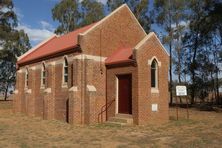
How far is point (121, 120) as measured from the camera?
775 inches

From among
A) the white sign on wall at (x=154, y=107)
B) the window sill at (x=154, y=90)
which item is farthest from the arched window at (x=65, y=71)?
the white sign on wall at (x=154, y=107)

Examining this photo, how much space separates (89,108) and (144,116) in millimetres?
3594

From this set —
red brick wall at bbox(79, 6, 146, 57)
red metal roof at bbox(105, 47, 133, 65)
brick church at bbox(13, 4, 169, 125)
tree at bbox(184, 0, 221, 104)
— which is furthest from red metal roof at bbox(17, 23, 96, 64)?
tree at bbox(184, 0, 221, 104)

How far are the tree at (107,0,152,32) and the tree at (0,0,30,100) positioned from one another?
48.0ft

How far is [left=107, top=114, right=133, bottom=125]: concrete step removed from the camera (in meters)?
19.3

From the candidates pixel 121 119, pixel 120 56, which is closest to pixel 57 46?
pixel 120 56

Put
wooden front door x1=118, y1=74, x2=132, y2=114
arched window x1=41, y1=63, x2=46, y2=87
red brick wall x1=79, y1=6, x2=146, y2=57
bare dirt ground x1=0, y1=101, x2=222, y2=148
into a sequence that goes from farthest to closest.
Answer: arched window x1=41, y1=63, x2=46, y2=87 < red brick wall x1=79, y1=6, x2=146, y2=57 < wooden front door x1=118, y1=74, x2=132, y2=114 < bare dirt ground x1=0, y1=101, x2=222, y2=148

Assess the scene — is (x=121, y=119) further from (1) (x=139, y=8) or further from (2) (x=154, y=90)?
(1) (x=139, y=8)

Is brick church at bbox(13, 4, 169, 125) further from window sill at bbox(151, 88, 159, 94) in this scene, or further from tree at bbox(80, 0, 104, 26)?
tree at bbox(80, 0, 104, 26)

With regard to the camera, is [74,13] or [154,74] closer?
[154,74]

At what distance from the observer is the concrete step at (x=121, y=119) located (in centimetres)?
1930

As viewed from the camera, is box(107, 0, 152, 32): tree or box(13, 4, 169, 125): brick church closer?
box(13, 4, 169, 125): brick church

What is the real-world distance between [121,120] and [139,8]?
29742 mm

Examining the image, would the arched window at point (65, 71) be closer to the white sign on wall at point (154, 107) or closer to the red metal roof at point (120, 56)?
the red metal roof at point (120, 56)
